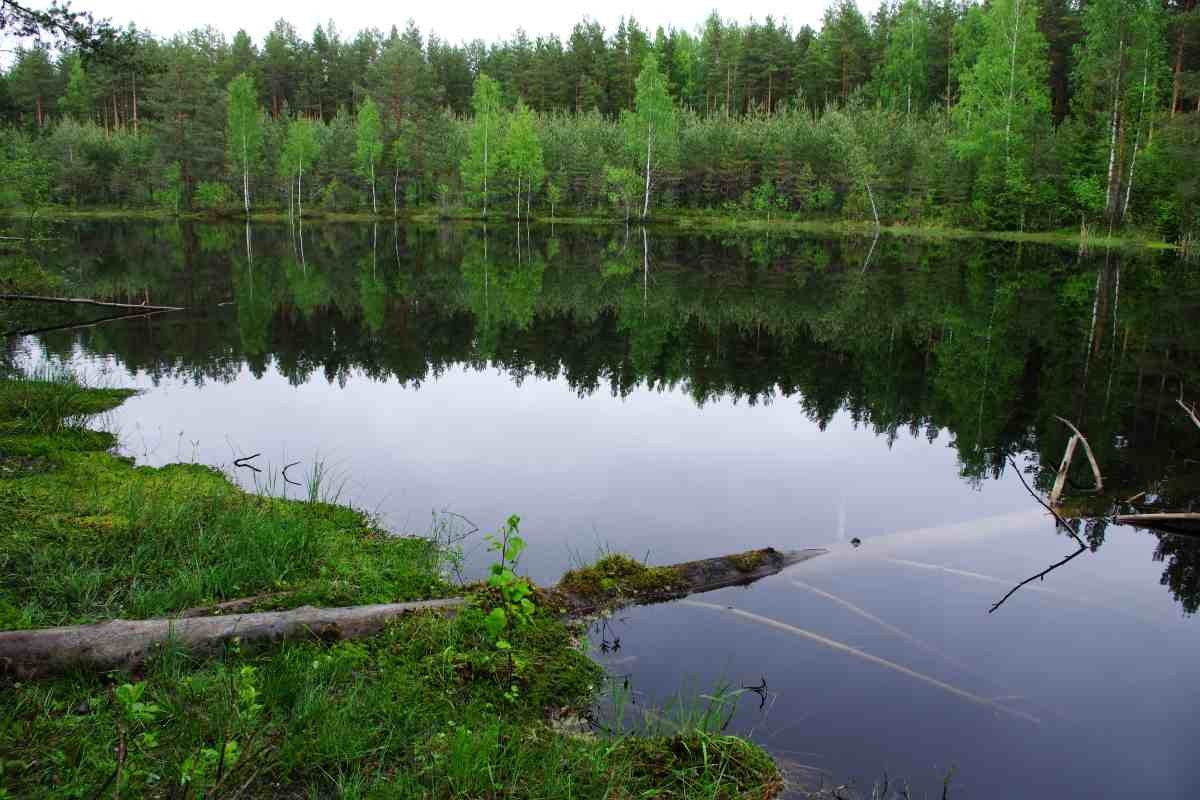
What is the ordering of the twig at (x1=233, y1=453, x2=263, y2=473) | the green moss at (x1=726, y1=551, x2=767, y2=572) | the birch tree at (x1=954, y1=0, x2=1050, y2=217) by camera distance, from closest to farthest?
the green moss at (x1=726, y1=551, x2=767, y2=572), the twig at (x1=233, y1=453, x2=263, y2=473), the birch tree at (x1=954, y1=0, x2=1050, y2=217)

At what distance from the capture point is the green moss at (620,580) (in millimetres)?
6730

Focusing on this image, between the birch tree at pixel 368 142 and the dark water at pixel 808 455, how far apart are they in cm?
4446

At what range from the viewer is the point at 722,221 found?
63812mm

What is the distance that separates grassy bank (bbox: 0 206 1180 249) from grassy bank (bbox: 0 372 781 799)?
4584 cm

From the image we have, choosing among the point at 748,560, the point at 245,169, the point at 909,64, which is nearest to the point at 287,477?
the point at 748,560

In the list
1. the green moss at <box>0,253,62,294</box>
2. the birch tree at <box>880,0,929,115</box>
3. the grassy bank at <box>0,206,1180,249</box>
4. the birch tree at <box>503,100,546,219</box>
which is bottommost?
the green moss at <box>0,253,62,294</box>

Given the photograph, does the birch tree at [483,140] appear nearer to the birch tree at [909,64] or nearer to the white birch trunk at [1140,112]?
the birch tree at [909,64]

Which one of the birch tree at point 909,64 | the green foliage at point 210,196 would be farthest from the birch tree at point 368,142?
the birch tree at point 909,64

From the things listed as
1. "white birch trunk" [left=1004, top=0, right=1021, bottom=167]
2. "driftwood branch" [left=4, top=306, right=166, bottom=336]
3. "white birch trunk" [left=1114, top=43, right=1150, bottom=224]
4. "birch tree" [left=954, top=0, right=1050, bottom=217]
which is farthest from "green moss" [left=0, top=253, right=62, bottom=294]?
"white birch trunk" [left=1004, top=0, right=1021, bottom=167]

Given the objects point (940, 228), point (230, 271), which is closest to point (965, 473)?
point (230, 271)

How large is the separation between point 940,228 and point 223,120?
5595 cm

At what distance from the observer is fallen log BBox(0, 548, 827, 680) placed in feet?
14.7

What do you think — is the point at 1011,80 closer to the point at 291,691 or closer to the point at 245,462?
the point at 245,462

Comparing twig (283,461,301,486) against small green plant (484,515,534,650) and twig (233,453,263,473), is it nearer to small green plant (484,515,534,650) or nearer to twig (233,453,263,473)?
twig (233,453,263,473)
